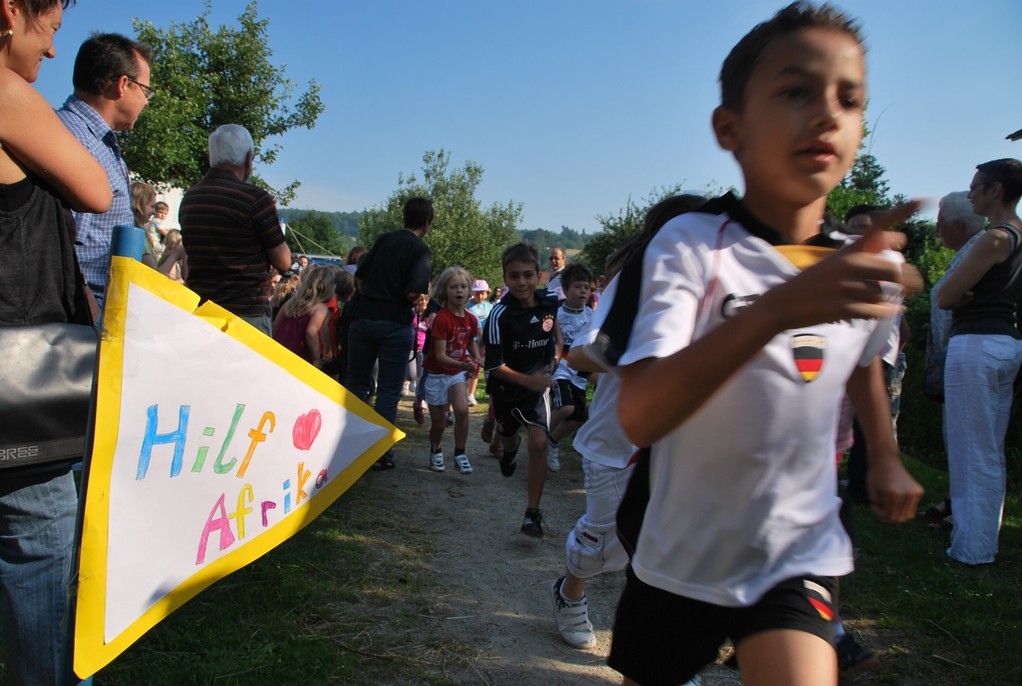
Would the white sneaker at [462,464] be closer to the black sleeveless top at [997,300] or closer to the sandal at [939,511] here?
the sandal at [939,511]

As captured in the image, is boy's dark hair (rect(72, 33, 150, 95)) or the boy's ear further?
boy's dark hair (rect(72, 33, 150, 95))

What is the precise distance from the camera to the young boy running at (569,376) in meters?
6.00

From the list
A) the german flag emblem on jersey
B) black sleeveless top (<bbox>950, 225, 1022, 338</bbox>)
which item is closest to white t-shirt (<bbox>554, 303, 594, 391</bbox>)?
black sleeveless top (<bbox>950, 225, 1022, 338</bbox>)

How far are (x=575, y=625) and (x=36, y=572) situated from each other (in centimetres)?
214

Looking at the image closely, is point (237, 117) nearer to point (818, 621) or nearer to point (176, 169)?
point (176, 169)

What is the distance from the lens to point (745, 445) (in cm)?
142

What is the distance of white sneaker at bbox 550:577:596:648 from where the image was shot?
317cm

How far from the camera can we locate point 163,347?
171 centimetres

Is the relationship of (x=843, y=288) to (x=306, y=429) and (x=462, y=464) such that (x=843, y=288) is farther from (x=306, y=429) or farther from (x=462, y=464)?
(x=462, y=464)

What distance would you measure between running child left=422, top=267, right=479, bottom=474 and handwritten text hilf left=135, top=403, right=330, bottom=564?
159 inches

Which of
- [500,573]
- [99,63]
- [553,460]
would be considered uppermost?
[99,63]

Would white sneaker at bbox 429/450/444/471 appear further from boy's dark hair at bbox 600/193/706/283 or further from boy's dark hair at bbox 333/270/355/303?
boy's dark hair at bbox 600/193/706/283

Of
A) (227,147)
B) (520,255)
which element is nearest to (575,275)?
(520,255)

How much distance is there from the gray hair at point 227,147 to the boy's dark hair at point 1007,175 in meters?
4.34
